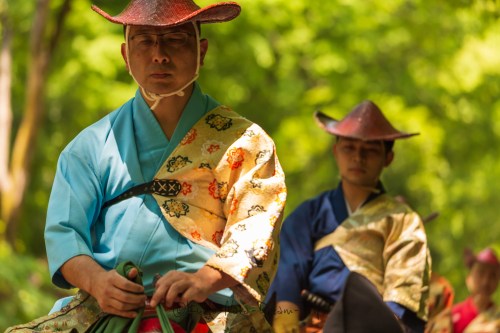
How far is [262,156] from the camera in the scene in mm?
5340

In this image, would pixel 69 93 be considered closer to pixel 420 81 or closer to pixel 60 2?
pixel 60 2

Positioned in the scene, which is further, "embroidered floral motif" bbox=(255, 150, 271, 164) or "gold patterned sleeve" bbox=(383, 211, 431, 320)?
"gold patterned sleeve" bbox=(383, 211, 431, 320)

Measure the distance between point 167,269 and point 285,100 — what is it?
1372cm

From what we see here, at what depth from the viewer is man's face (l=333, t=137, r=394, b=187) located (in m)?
8.27

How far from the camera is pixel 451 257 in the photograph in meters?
19.9

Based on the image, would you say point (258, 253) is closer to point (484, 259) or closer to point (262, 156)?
point (262, 156)

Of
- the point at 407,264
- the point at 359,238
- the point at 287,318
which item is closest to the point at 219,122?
the point at 287,318

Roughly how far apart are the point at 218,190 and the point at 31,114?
9.54 metres

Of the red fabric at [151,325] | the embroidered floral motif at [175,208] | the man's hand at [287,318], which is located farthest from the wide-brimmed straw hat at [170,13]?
the man's hand at [287,318]

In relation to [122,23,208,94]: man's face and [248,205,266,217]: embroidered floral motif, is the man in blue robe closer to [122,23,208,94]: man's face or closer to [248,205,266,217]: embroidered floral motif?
[248,205,266,217]: embroidered floral motif

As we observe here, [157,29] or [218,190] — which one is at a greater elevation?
[157,29]

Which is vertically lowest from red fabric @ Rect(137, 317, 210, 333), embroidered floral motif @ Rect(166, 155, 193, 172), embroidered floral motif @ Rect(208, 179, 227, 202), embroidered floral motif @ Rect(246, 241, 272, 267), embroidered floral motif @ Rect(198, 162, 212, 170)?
red fabric @ Rect(137, 317, 210, 333)

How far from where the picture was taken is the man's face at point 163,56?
5.27 metres

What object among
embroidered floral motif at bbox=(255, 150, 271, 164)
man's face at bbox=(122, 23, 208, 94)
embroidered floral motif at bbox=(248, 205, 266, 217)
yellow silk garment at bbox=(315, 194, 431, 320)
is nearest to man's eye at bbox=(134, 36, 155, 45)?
man's face at bbox=(122, 23, 208, 94)
